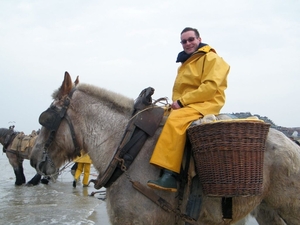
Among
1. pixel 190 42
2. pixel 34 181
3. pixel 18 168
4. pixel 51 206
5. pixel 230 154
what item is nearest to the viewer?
pixel 230 154

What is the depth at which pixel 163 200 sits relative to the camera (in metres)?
3.26

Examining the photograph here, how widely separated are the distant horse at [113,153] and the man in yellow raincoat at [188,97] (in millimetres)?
210

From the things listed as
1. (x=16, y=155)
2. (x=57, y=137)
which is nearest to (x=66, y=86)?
(x=57, y=137)

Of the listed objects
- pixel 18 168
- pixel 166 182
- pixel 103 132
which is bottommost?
pixel 18 168

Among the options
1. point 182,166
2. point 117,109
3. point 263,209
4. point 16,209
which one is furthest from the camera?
point 16,209

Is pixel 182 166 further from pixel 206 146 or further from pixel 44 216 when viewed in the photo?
pixel 44 216

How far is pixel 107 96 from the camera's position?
12.7 feet

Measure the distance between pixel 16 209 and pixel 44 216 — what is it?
1.30m

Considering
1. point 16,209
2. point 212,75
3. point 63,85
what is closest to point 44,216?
point 16,209

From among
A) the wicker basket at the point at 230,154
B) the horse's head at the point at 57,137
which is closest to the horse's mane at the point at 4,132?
the horse's head at the point at 57,137

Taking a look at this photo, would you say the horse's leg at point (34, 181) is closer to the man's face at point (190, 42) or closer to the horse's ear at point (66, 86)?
the horse's ear at point (66, 86)

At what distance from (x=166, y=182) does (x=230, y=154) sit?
2.27 ft

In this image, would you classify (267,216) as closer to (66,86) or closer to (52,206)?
(66,86)

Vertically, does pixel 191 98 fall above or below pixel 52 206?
above
